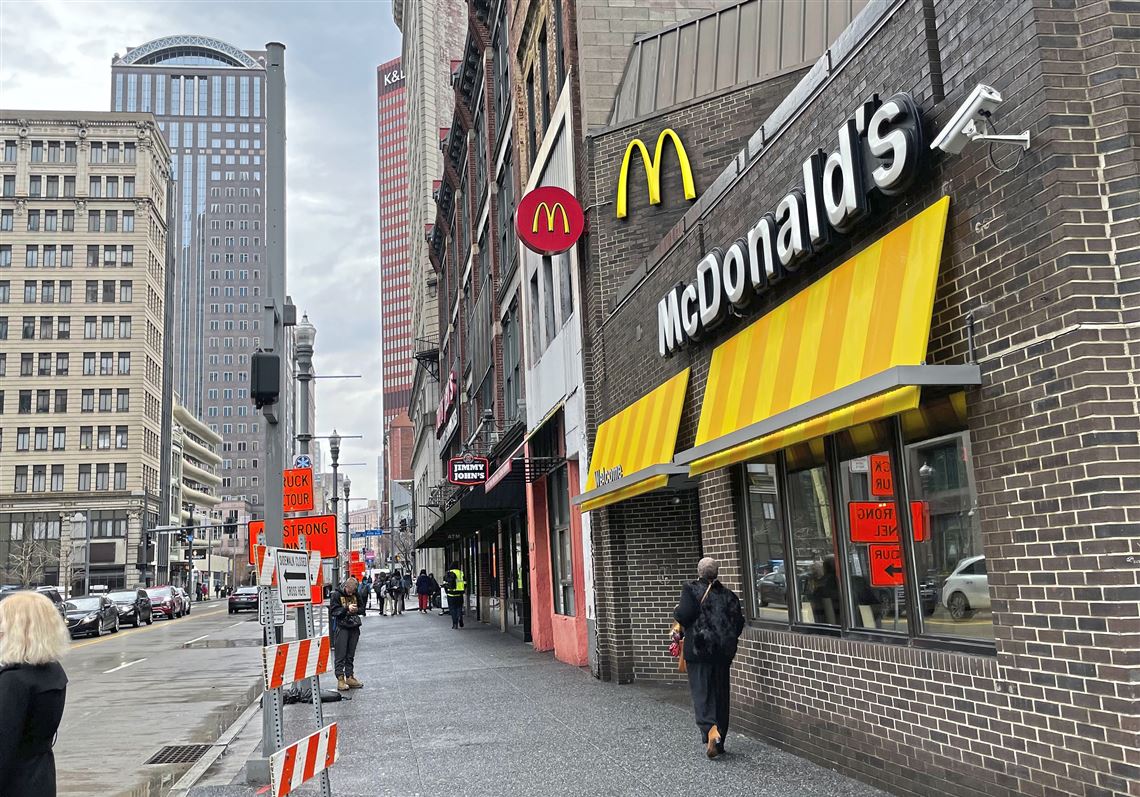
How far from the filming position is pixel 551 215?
15891 mm

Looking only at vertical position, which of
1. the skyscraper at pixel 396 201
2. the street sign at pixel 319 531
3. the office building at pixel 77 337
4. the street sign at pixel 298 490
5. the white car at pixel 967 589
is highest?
the skyscraper at pixel 396 201

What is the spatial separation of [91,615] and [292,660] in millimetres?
32595

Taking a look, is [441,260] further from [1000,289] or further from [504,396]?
[1000,289]

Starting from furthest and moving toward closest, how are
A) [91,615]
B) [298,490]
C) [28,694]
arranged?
[91,615]
[298,490]
[28,694]

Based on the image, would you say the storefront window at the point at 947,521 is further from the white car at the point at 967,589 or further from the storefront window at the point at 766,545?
the storefront window at the point at 766,545

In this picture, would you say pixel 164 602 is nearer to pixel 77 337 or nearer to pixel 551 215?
pixel 551 215

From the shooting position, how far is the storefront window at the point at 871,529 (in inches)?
295

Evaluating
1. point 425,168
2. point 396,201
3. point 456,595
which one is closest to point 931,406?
point 456,595

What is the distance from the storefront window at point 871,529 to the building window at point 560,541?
1029cm

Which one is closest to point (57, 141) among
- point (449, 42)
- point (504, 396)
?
point (449, 42)

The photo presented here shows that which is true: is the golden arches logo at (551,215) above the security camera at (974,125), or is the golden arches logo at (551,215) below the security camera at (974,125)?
above

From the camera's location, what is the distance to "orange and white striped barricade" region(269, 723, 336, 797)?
613 cm

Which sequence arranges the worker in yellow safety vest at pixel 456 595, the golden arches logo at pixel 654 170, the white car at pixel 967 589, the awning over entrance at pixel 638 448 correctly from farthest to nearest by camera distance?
the worker in yellow safety vest at pixel 456 595 < the golden arches logo at pixel 654 170 < the awning over entrance at pixel 638 448 < the white car at pixel 967 589

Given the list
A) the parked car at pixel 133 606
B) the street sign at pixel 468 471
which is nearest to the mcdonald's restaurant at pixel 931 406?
the street sign at pixel 468 471
